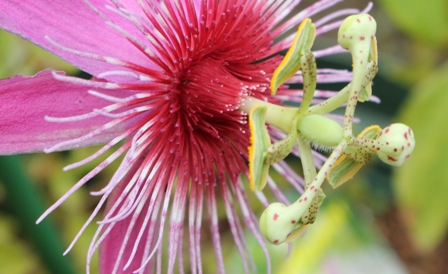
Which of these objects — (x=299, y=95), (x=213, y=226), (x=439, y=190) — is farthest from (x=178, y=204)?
(x=439, y=190)

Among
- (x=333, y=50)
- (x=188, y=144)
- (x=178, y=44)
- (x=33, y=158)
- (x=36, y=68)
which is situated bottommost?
(x=33, y=158)

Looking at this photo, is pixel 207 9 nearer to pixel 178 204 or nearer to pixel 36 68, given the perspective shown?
pixel 178 204

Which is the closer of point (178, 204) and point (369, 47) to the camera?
point (369, 47)

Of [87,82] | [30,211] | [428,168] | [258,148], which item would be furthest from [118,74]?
[428,168]

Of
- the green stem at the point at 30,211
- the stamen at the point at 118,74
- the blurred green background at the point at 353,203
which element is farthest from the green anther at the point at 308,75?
the blurred green background at the point at 353,203

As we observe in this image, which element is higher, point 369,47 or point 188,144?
point 369,47

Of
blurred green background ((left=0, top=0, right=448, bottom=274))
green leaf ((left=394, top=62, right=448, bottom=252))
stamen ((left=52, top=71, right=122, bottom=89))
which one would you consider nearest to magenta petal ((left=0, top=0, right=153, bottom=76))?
stamen ((left=52, top=71, right=122, bottom=89))
